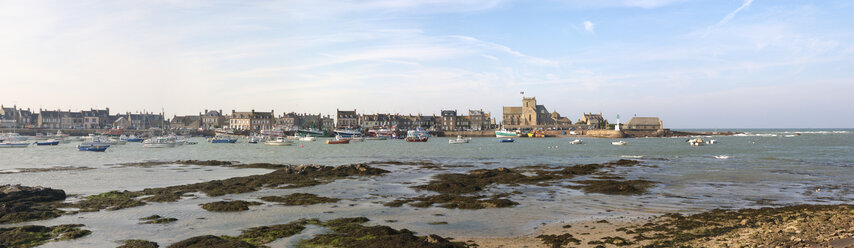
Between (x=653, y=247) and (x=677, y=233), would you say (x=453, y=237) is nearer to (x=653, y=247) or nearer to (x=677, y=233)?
(x=653, y=247)

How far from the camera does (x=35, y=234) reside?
15188 mm

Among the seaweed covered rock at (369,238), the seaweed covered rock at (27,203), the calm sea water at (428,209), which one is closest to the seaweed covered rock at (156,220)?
the calm sea water at (428,209)

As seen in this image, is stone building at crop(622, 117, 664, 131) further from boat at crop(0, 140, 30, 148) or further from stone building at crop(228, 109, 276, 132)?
boat at crop(0, 140, 30, 148)

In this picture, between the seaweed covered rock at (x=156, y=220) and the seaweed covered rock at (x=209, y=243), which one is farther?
the seaweed covered rock at (x=156, y=220)

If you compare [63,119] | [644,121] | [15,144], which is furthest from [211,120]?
[644,121]

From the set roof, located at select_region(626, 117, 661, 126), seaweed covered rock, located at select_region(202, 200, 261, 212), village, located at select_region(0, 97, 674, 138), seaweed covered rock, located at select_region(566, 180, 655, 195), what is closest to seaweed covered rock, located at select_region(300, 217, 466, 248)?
seaweed covered rock, located at select_region(202, 200, 261, 212)

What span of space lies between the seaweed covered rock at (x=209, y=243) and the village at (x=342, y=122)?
151m

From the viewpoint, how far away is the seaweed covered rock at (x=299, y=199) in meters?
21.7

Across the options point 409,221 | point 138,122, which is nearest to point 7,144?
point 409,221

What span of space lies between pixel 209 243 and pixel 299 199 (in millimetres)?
8925

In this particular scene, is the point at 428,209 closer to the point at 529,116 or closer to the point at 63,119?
the point at 529,116

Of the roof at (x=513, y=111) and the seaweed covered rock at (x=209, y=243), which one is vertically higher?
the roof at (x=513, y=111)

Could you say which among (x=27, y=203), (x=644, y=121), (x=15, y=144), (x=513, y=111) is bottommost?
→ (x=27, y=203)

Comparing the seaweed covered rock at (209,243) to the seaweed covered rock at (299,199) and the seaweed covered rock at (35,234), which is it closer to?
the seaweed covered rock at (35,234)
